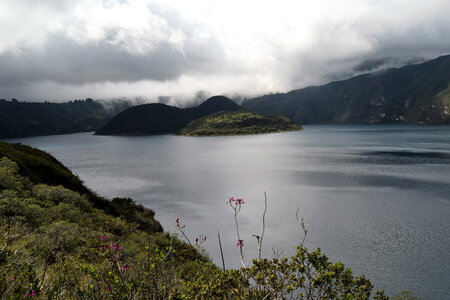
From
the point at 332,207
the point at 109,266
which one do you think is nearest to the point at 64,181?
the point at 109,266

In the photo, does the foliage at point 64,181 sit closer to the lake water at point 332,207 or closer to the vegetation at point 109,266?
the vegetation at point 109,266

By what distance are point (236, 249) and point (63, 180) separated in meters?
34.8

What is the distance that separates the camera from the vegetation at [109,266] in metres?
8.37

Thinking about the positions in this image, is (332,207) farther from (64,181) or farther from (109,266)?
(64,181)

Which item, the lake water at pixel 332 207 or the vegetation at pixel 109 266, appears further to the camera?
the lake water at pixel 332 207

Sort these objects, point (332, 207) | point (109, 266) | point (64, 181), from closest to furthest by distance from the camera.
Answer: point (109, 266), point (64, 181), point (332, 207)

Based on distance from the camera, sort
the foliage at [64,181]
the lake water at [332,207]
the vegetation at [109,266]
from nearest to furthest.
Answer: the vegetation at [109,266] < the lake water at [332,207] < the foliage at [64,181]

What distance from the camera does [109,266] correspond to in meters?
15.4

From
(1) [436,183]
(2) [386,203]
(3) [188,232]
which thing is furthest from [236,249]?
(1) [436,183]

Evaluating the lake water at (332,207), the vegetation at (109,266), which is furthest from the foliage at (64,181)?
the lake water at (332,207)

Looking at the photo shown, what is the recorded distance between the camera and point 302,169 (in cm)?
10956

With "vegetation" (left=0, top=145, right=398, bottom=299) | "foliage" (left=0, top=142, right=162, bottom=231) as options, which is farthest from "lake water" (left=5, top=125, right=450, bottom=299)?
"vegetation" (left=0, top=145, right=398, bottom=299)

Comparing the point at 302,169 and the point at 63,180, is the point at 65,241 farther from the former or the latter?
the point at 302,169

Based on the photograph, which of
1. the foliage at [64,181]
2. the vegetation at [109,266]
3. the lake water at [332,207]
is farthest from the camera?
the foliage at [64,181]
